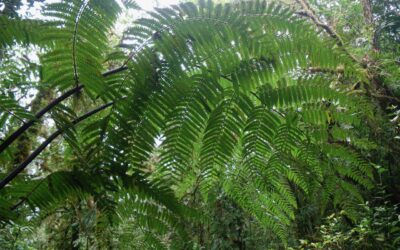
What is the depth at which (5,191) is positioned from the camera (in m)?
0.94

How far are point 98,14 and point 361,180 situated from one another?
44.6 inches

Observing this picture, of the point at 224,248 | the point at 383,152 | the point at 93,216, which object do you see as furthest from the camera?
the point at 224,248

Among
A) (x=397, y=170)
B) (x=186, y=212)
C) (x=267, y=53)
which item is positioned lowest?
(x=186, y=212)

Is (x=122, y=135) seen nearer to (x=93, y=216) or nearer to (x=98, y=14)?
(x=98, y=14)

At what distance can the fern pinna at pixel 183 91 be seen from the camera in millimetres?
943

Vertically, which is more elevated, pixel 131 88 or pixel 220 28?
pixel 220 28

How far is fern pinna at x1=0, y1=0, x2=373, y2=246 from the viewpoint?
0.94 m

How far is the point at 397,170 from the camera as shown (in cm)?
416

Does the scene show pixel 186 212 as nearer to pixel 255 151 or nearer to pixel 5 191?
pixel 255 151

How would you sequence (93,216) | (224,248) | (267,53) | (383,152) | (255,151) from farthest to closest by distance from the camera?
1. (224,248)
2. (383,152)
3. (93,216)
4. (255,151)
5. (267,53)

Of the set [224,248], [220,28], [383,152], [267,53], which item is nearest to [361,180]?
[267,53]

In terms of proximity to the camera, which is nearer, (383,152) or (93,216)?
(93,216)

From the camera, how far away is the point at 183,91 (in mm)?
1035

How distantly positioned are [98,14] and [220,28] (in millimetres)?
352
